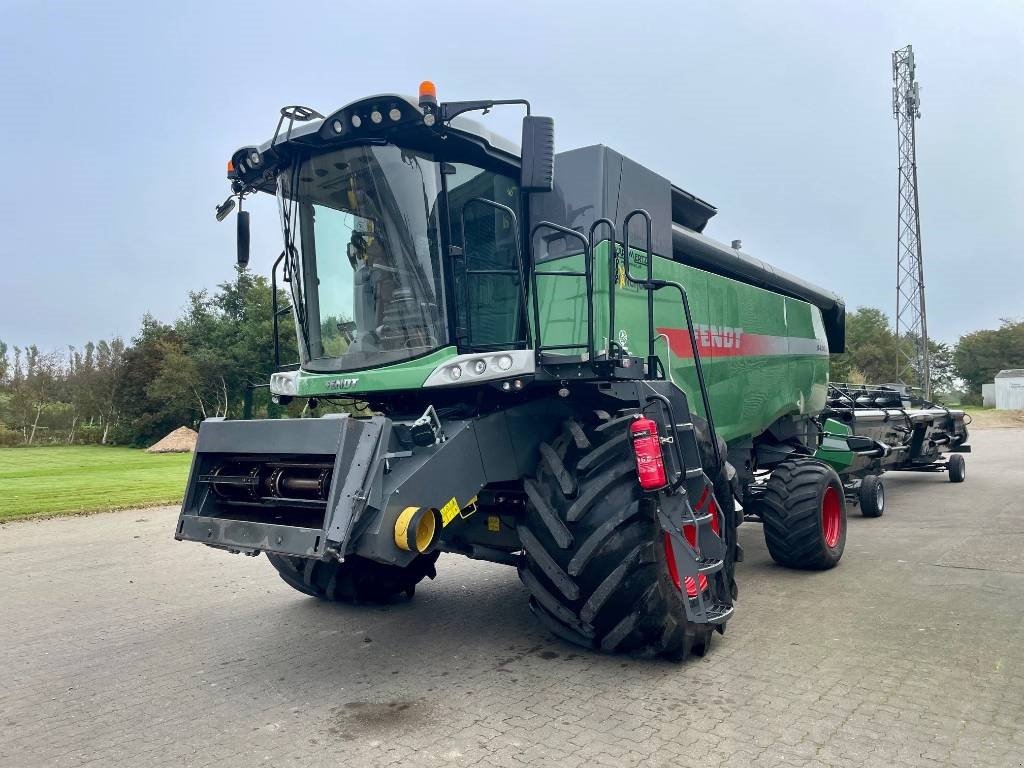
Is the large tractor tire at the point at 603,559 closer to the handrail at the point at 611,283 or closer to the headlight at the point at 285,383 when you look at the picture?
the handrail at the point at 611,283

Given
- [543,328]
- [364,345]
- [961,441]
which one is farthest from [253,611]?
[961,441]

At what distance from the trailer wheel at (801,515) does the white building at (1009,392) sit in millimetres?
55303

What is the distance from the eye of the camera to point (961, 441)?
612 inches

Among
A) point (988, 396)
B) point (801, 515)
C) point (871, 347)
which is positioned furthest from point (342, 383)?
point (988, 396)

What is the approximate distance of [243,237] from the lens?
5.74 metres

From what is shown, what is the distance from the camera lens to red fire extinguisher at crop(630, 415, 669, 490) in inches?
169

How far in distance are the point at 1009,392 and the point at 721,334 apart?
5740cm

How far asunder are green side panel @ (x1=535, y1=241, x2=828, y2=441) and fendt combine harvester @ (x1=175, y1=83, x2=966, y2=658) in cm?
3

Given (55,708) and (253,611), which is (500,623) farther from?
(55,708)

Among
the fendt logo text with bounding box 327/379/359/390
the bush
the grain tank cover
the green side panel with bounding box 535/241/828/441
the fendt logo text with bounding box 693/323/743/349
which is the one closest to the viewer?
the fendt logo text with bounding box 327/379/359/390

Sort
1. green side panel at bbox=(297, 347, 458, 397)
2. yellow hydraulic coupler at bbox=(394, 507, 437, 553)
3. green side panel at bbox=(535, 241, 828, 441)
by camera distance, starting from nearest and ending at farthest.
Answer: yellow hydraulic coupler at bbox=(394, 507, 437, 553) → green side panel at bbox=(297, 347, 458, 397) → green side panel at bbox=(535, 241, 828, 441)

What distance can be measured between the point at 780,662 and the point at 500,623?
6.37ft

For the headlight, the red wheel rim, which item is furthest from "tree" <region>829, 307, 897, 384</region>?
the headlight

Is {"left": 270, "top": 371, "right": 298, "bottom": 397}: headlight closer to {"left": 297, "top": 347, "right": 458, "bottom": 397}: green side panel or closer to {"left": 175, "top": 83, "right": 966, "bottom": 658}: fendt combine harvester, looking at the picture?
{"left": 175, "top": 83, "right": 966, "bottom": 658}: fendt combine harvester
